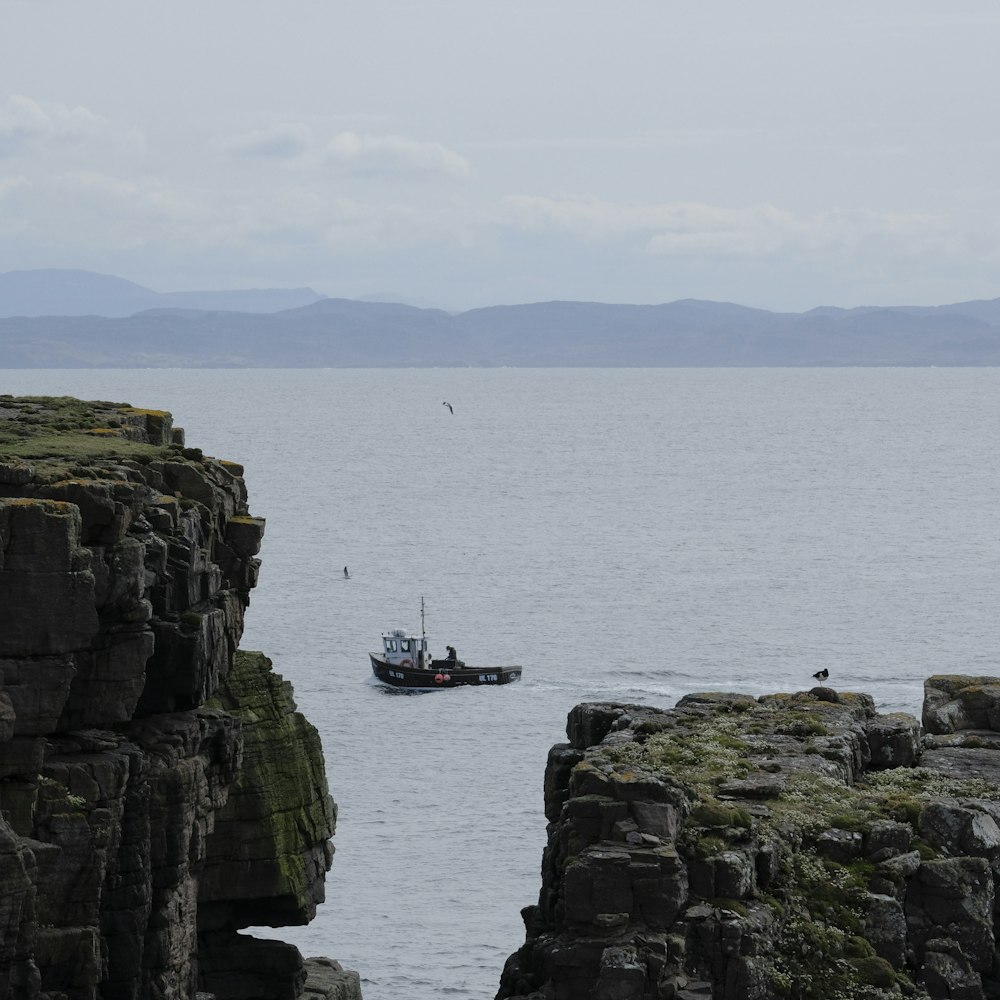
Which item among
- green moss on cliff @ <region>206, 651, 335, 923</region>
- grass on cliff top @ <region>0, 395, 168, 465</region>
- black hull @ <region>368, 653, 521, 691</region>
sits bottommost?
black hull @ <region>368, 653, 521, 691</region>

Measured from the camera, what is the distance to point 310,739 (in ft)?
195

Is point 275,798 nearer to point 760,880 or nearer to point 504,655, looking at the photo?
point 760,880

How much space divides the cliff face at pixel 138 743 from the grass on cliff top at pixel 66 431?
0.64 feet

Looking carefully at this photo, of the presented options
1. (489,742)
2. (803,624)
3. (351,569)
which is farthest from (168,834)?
(351,569)

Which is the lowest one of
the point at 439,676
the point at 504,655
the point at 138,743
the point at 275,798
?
the point at 439,676

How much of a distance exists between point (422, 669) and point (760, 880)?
273 feet

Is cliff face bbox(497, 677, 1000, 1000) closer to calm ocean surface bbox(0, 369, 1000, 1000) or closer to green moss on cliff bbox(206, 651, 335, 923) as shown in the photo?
green moss on cliff bbox(206, 651, 335, 923)

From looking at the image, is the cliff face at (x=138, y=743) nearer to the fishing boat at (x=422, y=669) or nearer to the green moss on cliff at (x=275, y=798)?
the green moss on cliff at (x=275, y=798)

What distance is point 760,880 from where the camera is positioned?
43031 millimetres

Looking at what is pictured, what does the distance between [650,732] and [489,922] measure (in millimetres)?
30487

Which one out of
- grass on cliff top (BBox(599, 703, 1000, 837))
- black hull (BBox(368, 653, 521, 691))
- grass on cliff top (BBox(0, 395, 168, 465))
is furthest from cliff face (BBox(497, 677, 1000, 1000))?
black hull (BBox(368, 653, 521, 691))

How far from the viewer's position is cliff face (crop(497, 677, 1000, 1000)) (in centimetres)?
4034

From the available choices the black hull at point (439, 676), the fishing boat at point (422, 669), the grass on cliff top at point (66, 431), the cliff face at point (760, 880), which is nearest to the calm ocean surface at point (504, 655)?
the black hull at point (439, 676)

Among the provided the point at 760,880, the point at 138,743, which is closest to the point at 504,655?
the point at 138,743
